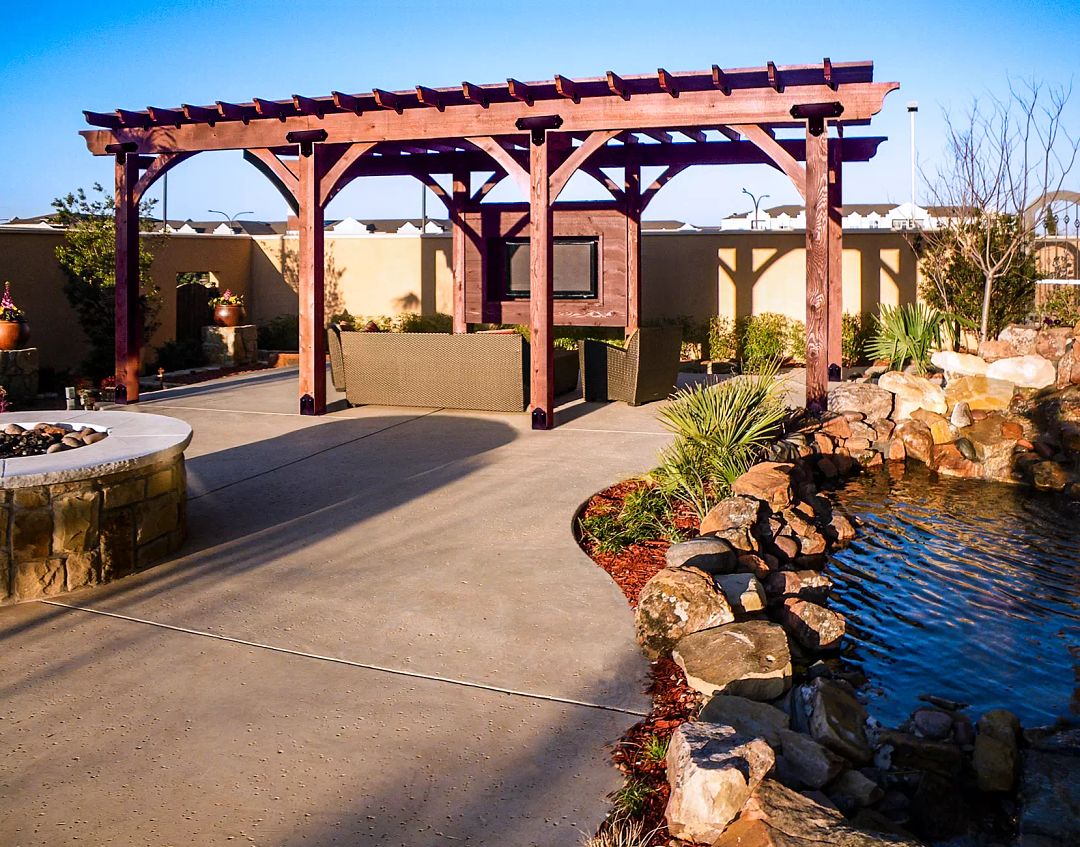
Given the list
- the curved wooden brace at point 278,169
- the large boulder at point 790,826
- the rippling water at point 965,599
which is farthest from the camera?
the curved wooden brace at point 278,169

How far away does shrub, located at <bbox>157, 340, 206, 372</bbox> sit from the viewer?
47.9ft

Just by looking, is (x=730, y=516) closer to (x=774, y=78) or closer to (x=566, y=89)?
(x=774, y=78)

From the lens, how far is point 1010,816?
3594 millimetres

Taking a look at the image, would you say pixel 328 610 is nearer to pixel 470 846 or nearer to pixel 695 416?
pixel 470 846

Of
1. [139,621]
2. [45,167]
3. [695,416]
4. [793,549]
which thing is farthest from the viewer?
[45,167]

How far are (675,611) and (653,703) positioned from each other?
2.18 ft

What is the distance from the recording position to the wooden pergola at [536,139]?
360 inches

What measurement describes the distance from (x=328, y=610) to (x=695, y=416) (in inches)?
149

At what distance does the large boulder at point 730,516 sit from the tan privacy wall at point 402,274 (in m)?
9.99

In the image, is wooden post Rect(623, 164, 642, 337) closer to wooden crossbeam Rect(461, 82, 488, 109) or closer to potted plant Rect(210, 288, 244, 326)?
wooden crossbeam Rect(461, 82, 488, 109)

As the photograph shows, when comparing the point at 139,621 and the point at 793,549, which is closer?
the point at 139,621

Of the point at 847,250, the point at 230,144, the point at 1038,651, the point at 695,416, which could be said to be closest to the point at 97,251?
the point at 230,144

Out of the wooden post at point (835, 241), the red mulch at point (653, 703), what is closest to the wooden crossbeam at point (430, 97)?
the wooden post at point (835, 241)

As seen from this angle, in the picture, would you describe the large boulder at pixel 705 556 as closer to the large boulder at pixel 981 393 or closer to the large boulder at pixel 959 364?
the large boulder at pixel 981 393
